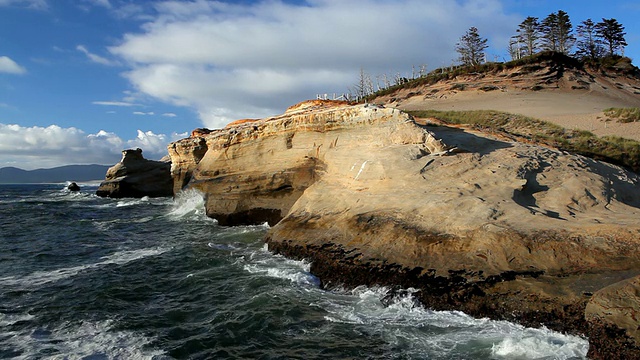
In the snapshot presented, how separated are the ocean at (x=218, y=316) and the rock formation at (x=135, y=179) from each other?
24427 mm

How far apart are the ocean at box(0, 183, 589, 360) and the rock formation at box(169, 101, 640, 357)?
0.42 m

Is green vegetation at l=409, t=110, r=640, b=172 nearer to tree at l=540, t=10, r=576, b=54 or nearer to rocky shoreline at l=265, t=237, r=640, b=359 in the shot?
rocky shoreline at l=265, t=237, r=640, b=359

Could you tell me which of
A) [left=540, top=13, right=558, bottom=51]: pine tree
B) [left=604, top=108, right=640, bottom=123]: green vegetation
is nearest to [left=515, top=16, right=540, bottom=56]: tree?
[left=540, top=13, right=558, bottom=51]: pine tree

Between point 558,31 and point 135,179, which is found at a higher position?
point 558,31

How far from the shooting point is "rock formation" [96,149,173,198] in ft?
117

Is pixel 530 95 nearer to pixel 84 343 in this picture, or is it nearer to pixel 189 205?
pixel 189 205

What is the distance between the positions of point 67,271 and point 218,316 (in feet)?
20.0

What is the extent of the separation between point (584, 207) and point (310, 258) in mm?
6333

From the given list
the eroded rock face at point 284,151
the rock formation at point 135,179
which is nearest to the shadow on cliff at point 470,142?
the eroded rock face at point 284,151

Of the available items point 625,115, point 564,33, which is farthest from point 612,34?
point 625,115

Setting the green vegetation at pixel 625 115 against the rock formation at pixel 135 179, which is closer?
the green vegetation at pixel 625 115

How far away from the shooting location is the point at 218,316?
7.30 meters

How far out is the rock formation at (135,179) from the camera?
117 feet

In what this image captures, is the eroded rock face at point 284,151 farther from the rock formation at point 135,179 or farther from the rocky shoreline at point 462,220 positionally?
the rock formation at point 135,179
